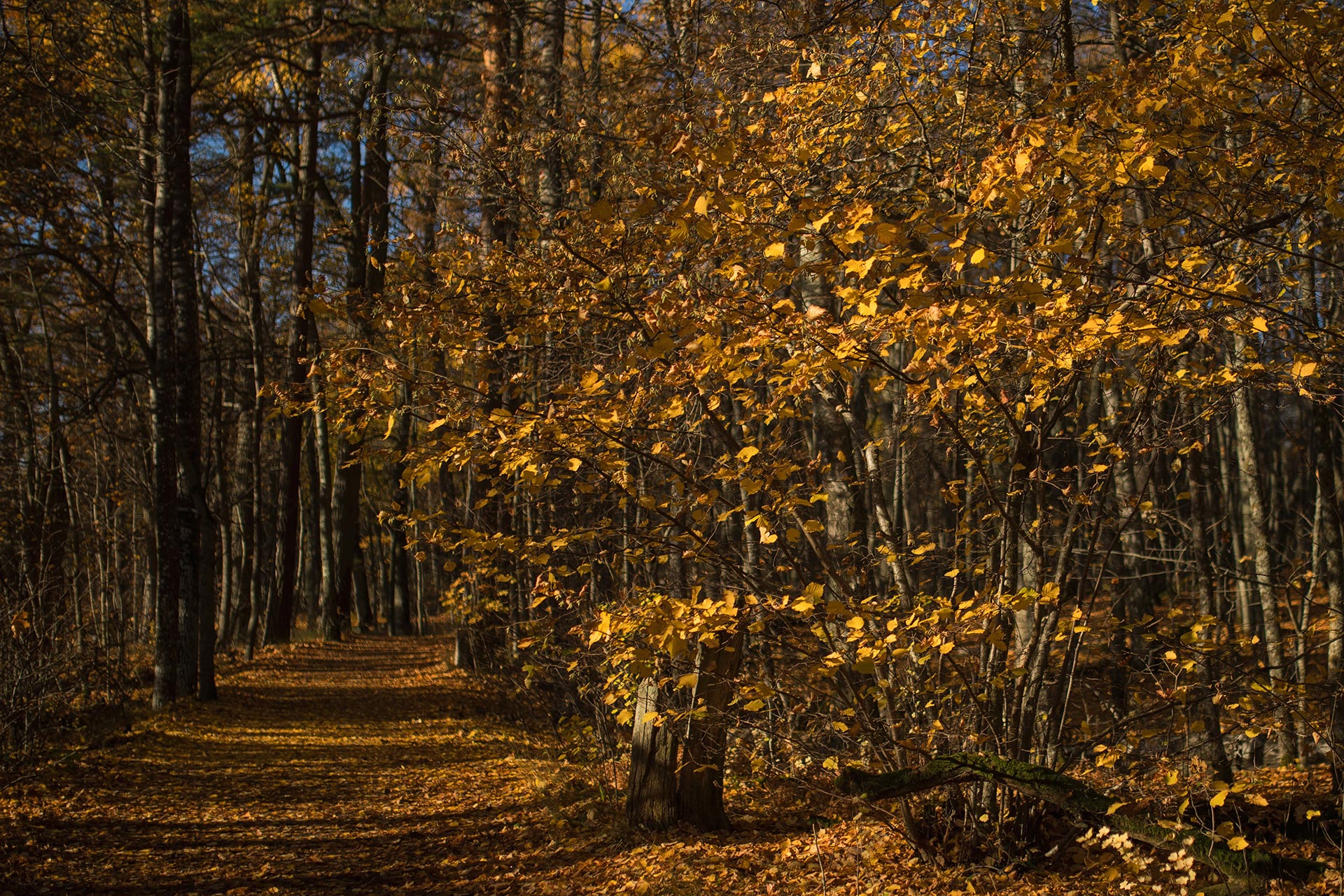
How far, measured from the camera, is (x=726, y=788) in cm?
673

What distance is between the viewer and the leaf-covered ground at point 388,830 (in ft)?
16.0

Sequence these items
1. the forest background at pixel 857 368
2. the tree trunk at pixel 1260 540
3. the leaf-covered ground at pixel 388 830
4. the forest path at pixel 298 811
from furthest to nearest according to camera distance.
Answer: the tree trunk at pixel 1260 540 → the forest path at pixel 298 811 → the leaf-covered ground at pixel 388 830 → the forest background at pixel 857 368

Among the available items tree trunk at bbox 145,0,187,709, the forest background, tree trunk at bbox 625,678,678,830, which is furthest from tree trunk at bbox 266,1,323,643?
tree trunk at bbox 625,678,678,830

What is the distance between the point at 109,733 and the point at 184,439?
10.5 feet

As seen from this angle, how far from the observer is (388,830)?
6238 mm

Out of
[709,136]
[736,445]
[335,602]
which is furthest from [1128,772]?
[335,602]

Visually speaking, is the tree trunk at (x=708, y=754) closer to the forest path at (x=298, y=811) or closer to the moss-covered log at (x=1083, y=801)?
the forest path at (x=298, y=811)

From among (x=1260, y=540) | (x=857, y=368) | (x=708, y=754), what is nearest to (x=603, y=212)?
(x=857, y=368)

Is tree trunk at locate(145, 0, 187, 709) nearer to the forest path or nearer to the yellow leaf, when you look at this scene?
the forest path

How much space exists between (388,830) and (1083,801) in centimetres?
448

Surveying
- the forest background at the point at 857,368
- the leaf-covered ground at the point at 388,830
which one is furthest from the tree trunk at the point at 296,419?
the leaf-covered ground at the point at 388,830

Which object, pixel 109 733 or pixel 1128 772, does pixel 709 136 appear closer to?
pixel 1128 772

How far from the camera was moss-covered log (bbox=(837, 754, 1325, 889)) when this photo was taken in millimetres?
3857

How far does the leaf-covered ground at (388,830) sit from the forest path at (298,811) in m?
0.02
